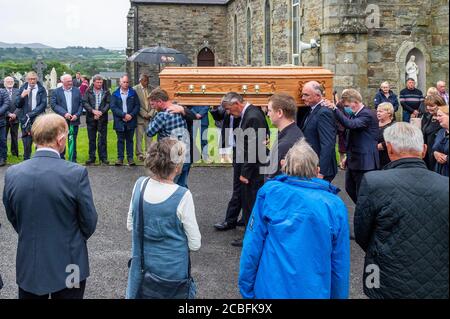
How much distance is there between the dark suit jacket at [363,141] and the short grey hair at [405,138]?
3.45 metres

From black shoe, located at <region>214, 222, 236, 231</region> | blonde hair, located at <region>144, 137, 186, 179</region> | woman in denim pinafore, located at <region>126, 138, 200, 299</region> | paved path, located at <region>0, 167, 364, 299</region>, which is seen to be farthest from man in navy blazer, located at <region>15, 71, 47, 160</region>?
woman in denim pinafore, located at <region>126, 138, 200, 299</region>

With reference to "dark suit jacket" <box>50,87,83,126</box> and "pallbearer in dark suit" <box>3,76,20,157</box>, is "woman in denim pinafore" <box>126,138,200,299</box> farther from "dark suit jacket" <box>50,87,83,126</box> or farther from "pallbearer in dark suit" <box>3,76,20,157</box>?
"pallbearer in dark suit" <box>3,76,20,157</box>

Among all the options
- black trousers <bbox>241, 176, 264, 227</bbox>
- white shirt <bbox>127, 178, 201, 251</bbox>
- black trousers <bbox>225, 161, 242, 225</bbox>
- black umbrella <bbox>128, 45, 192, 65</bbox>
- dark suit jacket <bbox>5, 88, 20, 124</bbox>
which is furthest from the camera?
black umbrella <bbox>128, 45, 192, 65</bbox>

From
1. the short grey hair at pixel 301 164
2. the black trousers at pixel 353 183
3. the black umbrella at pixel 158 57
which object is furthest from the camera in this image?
the black umbrella at pixel 158 57

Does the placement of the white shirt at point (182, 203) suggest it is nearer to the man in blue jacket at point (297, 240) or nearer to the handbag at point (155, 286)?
the handbag at point (155, 286)

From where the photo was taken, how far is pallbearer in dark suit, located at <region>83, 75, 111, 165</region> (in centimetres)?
1315

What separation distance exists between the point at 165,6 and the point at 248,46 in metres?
10.8

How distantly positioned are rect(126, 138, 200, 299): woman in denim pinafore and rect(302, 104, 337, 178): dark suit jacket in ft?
10.4

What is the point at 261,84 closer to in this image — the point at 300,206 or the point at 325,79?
the point at 325,79

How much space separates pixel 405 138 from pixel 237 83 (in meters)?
4.36

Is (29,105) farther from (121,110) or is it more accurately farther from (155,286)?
(155,286)

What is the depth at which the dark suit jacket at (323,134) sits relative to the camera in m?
6.96

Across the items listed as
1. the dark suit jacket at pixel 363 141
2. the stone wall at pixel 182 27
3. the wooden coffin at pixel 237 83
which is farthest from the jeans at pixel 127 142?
the stone wall at pixel 182 27

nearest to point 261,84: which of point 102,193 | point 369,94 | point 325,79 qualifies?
point 325,79
